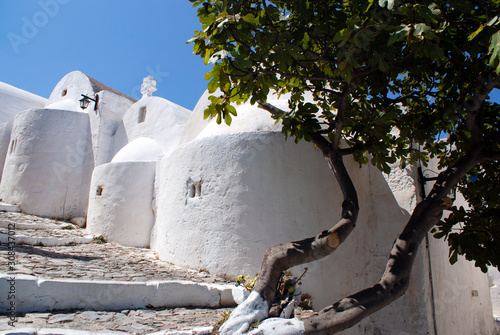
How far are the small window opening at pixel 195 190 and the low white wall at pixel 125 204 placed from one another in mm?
3144

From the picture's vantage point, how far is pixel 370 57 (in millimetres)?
3018

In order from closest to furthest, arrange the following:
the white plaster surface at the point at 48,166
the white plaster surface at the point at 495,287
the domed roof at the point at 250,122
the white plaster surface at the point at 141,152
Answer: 1. the domed roof at the point at 250,122
2. the white plaster surface at the point at 141,152
3. the white plaster surface at the point at 495,287
4. the white plaster surface at the point at 48,166

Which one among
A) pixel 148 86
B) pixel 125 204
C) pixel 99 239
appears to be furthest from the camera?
pixel 148 86

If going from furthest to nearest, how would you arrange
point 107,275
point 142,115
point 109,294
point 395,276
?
point 142,115 → point 107,275 → point 109,294 → point 395,276

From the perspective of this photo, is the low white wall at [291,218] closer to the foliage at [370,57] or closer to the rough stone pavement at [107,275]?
the rough stone pavement at [107,275]

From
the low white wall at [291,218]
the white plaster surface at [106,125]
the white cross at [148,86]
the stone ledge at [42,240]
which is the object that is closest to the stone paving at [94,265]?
the stone ledge at [42,240]

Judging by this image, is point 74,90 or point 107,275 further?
point 74,90

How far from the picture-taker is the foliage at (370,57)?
2.79 m

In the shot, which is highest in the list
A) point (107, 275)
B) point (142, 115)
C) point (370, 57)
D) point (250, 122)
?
point (142, 115)

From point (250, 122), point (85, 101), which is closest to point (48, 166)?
point (85, 101)

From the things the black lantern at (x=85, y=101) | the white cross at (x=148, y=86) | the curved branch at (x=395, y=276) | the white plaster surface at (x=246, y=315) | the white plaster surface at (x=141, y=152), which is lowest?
the white plaster surface at (x=246, y=315)

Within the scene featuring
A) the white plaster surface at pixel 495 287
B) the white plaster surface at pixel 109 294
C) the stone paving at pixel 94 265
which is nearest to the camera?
the white plaster surface at pixel 109 294

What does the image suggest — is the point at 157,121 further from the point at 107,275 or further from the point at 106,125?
the point at 107,275

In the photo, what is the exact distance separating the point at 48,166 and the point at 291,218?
390 inches
